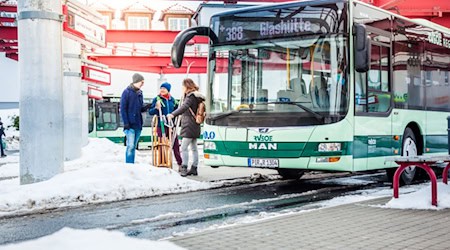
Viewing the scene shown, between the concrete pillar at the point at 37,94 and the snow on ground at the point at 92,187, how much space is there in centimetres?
36

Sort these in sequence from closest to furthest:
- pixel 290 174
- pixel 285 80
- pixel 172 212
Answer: pixel 172 212 < pixel 285 80 < pixel 290 174

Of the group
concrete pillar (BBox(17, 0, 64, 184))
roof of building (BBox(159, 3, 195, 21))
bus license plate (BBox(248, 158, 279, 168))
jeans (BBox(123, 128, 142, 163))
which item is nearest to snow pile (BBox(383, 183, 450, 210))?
bus license plate (BBox(248, 158, 279, 168))

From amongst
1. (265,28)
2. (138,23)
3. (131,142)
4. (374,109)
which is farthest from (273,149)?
(138,23)

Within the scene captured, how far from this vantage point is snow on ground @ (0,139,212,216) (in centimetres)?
823

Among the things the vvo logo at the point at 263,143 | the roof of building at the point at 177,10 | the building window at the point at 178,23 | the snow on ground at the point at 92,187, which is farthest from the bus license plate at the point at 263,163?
the roof of building at the point at 177,10

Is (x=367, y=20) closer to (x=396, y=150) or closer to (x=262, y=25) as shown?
(x=262, y=25)

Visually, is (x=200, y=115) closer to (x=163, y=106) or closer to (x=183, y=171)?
(x=163, y=106)

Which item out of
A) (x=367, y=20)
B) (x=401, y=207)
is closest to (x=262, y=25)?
(x=367, y=20)

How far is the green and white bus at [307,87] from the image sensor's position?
977cm

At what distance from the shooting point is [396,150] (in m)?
11.1

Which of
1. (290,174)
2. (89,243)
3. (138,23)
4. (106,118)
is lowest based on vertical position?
(290,174)

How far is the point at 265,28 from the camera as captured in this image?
1041 cm

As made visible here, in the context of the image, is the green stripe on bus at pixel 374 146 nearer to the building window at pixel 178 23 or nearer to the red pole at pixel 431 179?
Answer: the red pole at pixel 431 179

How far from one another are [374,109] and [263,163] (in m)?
2.12
